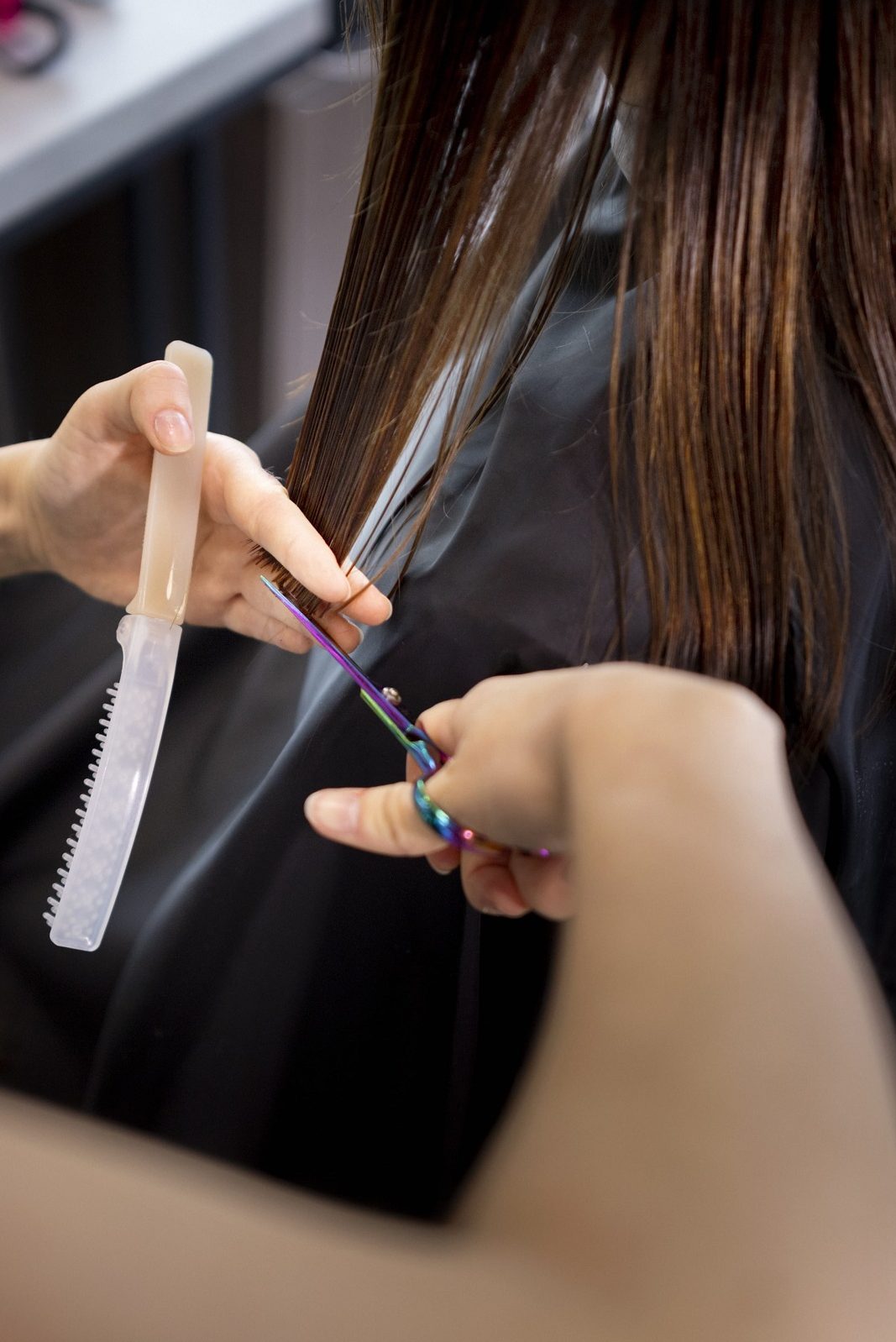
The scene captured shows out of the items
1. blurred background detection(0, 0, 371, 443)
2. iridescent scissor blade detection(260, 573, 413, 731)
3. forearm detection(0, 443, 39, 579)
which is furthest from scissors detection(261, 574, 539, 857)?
blurred background detection(0, 0, 371, 443)

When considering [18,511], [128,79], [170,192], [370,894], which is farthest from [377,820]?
[170,192]

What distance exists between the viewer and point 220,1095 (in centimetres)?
59

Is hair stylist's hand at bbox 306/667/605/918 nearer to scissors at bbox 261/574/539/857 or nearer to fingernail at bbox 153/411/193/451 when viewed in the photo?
scissors at bbox 261/574/539/857

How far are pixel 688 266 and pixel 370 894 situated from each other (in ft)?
1.05

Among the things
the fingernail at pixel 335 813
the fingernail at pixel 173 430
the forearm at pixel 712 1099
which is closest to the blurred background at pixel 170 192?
the fingernail at pixel 173 430

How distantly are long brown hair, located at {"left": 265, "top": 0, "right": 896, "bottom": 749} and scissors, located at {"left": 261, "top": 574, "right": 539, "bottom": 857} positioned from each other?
62 mm

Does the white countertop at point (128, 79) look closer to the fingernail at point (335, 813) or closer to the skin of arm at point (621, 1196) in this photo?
the fingernail at point (335, 813)

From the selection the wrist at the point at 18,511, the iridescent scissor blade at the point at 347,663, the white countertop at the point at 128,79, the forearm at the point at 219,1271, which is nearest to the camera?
the forearm at the point at 219,1271

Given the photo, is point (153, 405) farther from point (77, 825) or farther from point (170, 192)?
point (170, 192)

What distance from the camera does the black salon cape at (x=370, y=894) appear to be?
19.7 inches

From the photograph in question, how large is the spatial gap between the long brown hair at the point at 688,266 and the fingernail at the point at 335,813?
0.14 meters

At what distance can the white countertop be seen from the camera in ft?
3.51

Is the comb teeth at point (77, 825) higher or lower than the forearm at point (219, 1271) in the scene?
lower

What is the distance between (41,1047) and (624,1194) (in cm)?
48
